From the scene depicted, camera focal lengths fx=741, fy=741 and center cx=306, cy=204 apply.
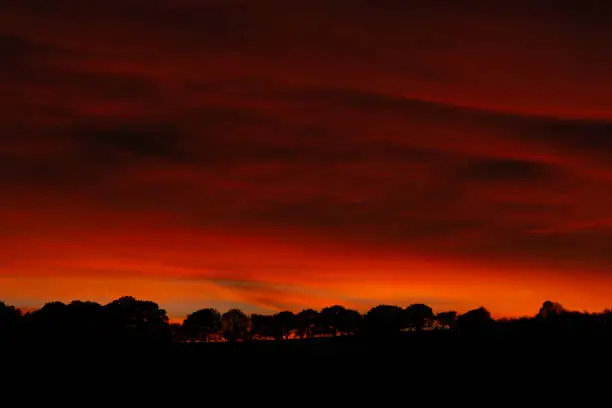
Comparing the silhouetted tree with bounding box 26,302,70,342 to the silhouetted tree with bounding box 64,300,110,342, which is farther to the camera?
the silhouetted tree with bounding box 64,300,110,342

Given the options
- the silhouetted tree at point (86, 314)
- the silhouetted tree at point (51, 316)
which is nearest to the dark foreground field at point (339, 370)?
the silhouetted tree at point (51, 316)

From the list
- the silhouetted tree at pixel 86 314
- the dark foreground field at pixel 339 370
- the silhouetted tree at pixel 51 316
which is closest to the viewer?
the dark foreground field at pixel 339 370

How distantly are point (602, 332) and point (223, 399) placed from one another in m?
44.3

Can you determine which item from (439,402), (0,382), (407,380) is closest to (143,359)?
(0,382)

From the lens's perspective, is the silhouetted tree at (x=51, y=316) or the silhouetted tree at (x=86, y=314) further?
the silhouetted tree at (x=86, y=314)

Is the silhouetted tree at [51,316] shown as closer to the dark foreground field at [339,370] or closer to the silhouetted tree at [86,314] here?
the silhouetted tree at [86,314]

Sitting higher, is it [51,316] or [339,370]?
[51,316]

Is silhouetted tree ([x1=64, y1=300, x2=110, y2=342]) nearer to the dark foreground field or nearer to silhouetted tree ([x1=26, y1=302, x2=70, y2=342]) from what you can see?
silhouetted tree ([x1=26, y1=302, x2=70, y2=342])

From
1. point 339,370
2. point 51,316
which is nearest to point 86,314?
point 51,316

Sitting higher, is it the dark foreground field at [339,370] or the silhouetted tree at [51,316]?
the silhouetted tree at [51,316]

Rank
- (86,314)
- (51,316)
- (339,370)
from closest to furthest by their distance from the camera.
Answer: (339,370)
(51,316)
(86,314)

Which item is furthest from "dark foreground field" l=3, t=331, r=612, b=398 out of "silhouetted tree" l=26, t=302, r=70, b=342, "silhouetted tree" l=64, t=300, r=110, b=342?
"silhouetted tree" l=64, t=300, r=110, b=342

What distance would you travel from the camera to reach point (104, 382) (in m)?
67.5

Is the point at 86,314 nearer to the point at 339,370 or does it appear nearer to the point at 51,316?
the point at 51,316
